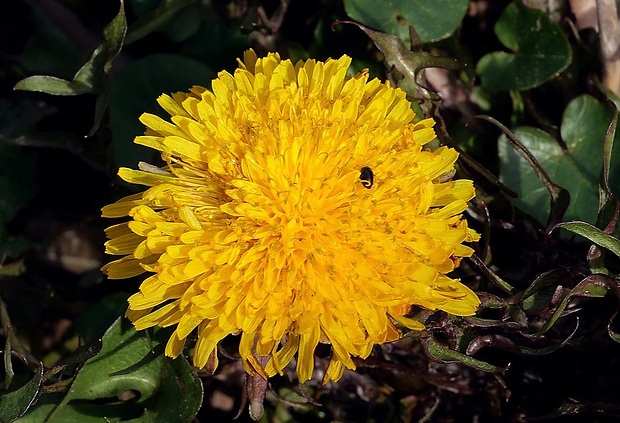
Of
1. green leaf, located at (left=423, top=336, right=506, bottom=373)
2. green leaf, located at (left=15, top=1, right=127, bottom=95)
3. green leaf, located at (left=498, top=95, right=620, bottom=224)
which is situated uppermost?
green leaf, located at (left=15, top=1, right=127, bottom=95)

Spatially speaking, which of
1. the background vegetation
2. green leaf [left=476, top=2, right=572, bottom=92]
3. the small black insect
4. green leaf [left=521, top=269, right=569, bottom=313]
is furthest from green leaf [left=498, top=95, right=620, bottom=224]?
the small black insect

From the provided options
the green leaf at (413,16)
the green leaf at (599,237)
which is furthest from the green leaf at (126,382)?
the green leaf at (413,16)

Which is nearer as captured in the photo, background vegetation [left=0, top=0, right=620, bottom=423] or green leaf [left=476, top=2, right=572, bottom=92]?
background vegetation [left=0, top=0, right=620, bottom=423]

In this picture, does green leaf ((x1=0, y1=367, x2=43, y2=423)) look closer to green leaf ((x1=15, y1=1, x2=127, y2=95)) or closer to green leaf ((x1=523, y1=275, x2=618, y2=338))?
green leaf ((x1=15, y1=1, x2=127, y2=95))

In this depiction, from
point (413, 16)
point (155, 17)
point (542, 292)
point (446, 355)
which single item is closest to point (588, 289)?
point (542, 292)

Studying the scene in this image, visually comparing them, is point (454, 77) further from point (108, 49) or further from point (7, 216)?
point (7, 216)

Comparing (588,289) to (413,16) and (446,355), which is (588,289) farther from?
(413,16)
